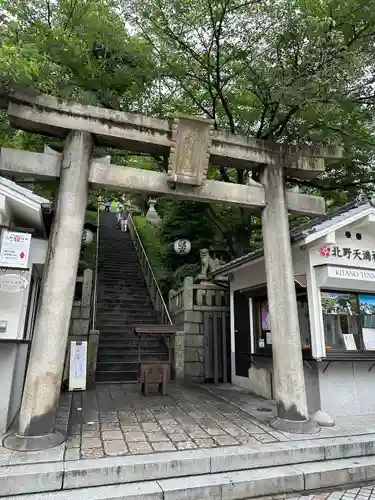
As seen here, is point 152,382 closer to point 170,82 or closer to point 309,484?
point 309,484

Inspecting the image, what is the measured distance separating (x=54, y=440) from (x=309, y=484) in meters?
3.71

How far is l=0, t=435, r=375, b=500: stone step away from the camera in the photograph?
406cm

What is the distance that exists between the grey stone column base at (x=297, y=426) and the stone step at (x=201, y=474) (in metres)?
0.53

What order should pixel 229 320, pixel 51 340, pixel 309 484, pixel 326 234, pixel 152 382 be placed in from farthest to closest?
1. pixel 229 320
2. pixel 152 382
3. pixel 326 234
4. pixel 51 340
5. pixel 309 484

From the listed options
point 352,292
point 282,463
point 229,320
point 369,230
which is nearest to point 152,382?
point 229,320

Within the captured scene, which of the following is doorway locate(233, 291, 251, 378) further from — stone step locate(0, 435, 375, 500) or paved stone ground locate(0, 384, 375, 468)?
stone step locate(0, 435, 375, 500)

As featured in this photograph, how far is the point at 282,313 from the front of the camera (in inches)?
260

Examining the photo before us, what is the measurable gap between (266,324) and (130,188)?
5388 mm

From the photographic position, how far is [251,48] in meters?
9.12

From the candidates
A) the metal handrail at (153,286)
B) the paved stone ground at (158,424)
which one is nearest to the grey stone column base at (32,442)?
the paved stone ground at (158,424)

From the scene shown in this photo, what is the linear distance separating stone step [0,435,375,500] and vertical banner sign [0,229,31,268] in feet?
10.2

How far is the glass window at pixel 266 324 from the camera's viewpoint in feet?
26.1

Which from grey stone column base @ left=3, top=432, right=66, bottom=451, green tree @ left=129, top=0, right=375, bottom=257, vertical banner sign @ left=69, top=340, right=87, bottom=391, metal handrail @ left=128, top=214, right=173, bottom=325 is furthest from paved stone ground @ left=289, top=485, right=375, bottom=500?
metal handrail @ left=128, top=214, right=173, bottom=325

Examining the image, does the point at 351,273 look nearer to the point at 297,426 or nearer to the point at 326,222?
the point at 326,222
